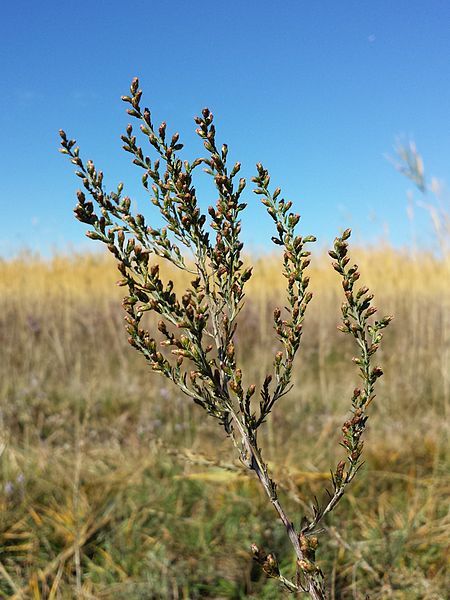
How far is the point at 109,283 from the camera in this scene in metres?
12.9

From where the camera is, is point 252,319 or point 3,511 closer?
point 3,511

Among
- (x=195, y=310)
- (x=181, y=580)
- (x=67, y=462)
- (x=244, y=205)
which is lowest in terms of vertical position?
(x=181, y=580)

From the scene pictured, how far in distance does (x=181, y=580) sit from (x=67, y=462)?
1.48 metres

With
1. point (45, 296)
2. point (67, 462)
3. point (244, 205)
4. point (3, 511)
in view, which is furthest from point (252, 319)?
point (244, 205)

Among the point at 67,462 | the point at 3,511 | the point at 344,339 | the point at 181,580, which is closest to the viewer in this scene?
the point at 181,580

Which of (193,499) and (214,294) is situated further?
(193,499)

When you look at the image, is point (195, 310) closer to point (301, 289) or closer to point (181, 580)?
point (301, 289)

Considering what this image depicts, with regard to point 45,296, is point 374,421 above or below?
below

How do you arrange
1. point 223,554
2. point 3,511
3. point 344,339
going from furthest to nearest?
point 344,339, point 3,511, point 223,554

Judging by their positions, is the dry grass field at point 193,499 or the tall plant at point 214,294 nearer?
the tall plant at point 214,294

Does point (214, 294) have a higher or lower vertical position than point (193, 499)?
higher

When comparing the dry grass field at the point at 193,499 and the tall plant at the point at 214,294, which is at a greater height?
the tall plant at the point at 214,294

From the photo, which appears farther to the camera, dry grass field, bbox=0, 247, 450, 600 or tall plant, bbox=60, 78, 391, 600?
dry grass field, bbox=0, 247, 450, 600

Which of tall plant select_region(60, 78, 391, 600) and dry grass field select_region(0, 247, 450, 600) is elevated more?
tall plant select_region(60, 78, 391, 600)
